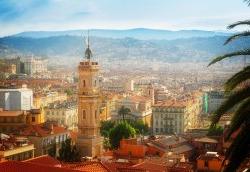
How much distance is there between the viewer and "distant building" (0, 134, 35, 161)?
23.8 m

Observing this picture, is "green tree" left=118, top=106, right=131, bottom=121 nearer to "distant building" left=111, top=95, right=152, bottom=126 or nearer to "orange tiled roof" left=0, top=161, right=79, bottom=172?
"distant building" left=111, top=95, right=152, bottom=126

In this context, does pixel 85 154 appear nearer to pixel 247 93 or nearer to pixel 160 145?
pixel 160 145

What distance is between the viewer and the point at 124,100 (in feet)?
187

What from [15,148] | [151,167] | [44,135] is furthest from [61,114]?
[151,167]

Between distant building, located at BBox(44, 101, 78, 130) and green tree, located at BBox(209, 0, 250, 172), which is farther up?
green tree, located at BBox(209, 0, 250, 172)

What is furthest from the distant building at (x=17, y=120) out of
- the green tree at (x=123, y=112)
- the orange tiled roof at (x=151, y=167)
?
the orange tiled roof at (x=151, y=167)

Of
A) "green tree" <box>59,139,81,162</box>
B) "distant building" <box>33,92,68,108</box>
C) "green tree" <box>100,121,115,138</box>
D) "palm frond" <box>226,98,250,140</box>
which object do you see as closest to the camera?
"palm frond" <box>226,98,250,140</box>

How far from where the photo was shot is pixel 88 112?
28516mm

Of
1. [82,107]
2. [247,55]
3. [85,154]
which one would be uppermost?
[247,55]

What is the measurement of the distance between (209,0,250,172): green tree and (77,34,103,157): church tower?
2241 centimetres

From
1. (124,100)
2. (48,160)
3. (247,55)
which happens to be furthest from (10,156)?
(124,100)

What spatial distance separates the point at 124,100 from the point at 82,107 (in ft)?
92.8

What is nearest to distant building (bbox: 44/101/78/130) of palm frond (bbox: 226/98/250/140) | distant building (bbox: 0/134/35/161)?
distant building (bbox: 0/134/35/161)

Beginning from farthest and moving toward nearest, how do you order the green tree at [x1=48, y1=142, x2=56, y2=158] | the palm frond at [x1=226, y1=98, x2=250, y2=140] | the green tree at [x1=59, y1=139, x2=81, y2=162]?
1. the green tree at [x1=48, y1=142, x2=56, y2=158]
2. the green tree at [x1=59, y1=139, x2=81, y2=162]
3. the palm frond at [x1=226, y1=98, x2=250, y2=140]
